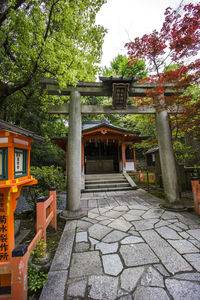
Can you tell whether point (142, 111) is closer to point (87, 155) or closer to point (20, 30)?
point (20, 30)

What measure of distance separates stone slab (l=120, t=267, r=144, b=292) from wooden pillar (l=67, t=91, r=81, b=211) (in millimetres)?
2531

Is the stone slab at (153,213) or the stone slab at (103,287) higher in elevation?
the stone slab at (103,287)

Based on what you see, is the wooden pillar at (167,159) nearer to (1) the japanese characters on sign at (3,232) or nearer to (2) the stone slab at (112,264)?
(2) the stone slab at (112,264)

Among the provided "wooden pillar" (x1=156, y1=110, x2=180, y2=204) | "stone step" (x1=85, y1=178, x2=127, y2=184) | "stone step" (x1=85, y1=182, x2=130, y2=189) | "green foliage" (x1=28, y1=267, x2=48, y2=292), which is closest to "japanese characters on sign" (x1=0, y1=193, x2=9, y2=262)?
"green foliage" (x1=28, y1=267, x2=48, y2=292)

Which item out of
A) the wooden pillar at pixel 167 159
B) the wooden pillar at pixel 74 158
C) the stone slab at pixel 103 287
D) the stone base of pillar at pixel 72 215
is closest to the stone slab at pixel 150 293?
the stone slab at pixel 103 287

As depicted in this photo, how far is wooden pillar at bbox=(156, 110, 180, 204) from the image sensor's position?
4496 mm

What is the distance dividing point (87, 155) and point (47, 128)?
4672mm

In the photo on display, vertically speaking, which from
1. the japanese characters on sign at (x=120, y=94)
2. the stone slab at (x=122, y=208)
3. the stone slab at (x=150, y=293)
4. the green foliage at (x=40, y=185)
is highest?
the japanese characters on sign at (x=120, y=94)

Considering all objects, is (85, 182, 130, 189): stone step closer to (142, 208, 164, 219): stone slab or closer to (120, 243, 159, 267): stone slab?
(142, 208, 164, 219): stone slab

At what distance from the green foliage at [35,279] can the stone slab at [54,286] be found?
0.07m

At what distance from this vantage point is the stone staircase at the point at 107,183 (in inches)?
297

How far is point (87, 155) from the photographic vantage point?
1257 centimetres

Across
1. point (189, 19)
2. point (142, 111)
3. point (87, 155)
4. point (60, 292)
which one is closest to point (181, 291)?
point (60, 292)

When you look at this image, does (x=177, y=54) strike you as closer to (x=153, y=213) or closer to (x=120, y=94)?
(x=120, y=94)
